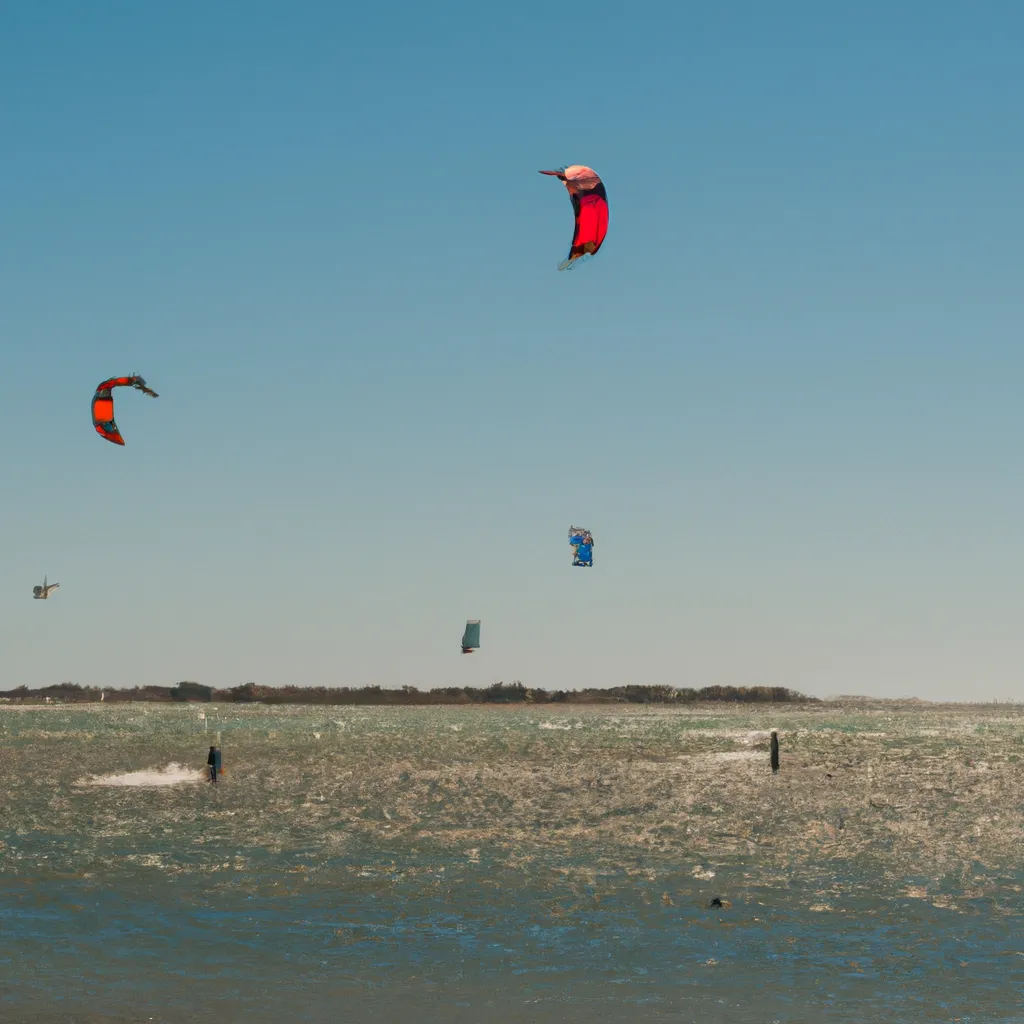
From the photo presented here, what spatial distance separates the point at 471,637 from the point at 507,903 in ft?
107

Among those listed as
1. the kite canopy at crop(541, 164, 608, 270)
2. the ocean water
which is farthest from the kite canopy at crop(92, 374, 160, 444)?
the kite canopy at crop(541, 164, 608, 270)

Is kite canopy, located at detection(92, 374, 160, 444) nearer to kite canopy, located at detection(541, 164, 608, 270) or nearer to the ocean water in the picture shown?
the ocean water

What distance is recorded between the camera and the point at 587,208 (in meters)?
29.9

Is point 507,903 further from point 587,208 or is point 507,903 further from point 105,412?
point 105,412

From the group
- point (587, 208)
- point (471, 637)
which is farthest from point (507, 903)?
point (471, 637)

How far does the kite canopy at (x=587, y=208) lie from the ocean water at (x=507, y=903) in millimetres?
14371

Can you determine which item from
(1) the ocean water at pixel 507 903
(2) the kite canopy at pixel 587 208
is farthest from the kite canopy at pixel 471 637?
(2) the kite canopy at pixel 587 208

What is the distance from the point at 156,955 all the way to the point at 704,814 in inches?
1013

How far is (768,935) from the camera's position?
73.4 ft

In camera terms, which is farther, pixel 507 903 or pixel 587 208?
pixel 587 208

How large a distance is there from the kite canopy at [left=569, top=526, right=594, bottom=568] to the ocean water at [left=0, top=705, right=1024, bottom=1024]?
9029 millimetres

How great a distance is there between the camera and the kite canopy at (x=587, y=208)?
29141mm

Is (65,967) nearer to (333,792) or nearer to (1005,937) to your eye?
(1005,937)

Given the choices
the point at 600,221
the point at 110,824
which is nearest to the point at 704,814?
the point at 110,824
